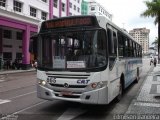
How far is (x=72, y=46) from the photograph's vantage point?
28.8 feet

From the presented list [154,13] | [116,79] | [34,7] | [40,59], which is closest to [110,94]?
[116,79]

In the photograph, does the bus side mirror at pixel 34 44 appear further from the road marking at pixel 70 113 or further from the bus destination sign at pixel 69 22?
the road marking at pixel 70 113

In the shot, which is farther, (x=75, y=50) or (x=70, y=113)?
(x=70, y=113)

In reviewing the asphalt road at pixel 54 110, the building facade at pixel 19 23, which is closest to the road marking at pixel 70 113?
the asphalt road at pixel 54 110

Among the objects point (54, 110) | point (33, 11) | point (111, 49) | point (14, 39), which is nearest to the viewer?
point (111, 49)

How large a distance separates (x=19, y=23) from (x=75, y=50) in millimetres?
29423

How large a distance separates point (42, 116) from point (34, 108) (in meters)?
1.25

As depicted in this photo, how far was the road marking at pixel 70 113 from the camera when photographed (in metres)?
8.43

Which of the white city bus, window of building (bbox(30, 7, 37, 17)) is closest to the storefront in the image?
window of building (bbox(30, 7, 37, 17))

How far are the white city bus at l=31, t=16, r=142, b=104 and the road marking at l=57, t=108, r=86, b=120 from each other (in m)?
0.49

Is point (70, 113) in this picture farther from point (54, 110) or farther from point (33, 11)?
point (33, 11)

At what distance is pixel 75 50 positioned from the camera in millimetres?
8766

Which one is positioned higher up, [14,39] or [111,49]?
[14,39]

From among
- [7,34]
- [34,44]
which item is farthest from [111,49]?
[7,34]
